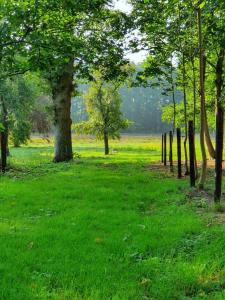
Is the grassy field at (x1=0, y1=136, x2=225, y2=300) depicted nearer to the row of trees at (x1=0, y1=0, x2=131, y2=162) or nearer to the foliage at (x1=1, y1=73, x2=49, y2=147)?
the row of trees at (x1=0, y1=0, x2=131, y2=162)

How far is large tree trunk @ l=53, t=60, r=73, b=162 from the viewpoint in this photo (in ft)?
88.2

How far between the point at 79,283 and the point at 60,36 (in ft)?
26.9

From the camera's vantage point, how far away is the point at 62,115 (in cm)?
2691

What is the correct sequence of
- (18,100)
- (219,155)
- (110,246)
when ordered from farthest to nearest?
1. (18,100)
2. (219,155)
3. (110,246)

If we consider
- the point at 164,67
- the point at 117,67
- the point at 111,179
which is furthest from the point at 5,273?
the point at 117,67

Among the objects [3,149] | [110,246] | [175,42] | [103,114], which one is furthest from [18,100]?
[110,246]

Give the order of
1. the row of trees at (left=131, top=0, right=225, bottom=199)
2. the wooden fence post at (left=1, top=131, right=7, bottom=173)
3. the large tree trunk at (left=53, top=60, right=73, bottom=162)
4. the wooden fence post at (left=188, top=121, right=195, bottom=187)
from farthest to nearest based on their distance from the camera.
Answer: the large tree trunk at (left=53, top=60, right=73, bottom=162) → the wooden fence post at (left=1, top=131, right=7, bottom=173) → the wooden fence post at (left=188, top=121, right=195, bottom=187) → the row of trees at (left=131, top=0, right=225, bottom=199)

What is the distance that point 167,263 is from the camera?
22.9ft

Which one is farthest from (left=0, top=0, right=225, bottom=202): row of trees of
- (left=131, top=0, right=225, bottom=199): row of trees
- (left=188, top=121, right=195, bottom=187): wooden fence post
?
(left=188, top=121, right=195, bottom=187): wooden fence post

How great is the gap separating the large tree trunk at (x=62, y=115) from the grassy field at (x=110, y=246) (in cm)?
1325

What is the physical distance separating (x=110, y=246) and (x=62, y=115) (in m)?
19.7

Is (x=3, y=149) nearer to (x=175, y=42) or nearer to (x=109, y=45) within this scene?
(x=109, y=45)

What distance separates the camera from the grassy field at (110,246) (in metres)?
5.94

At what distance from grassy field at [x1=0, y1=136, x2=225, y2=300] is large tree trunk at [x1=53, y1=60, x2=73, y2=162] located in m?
13.3
